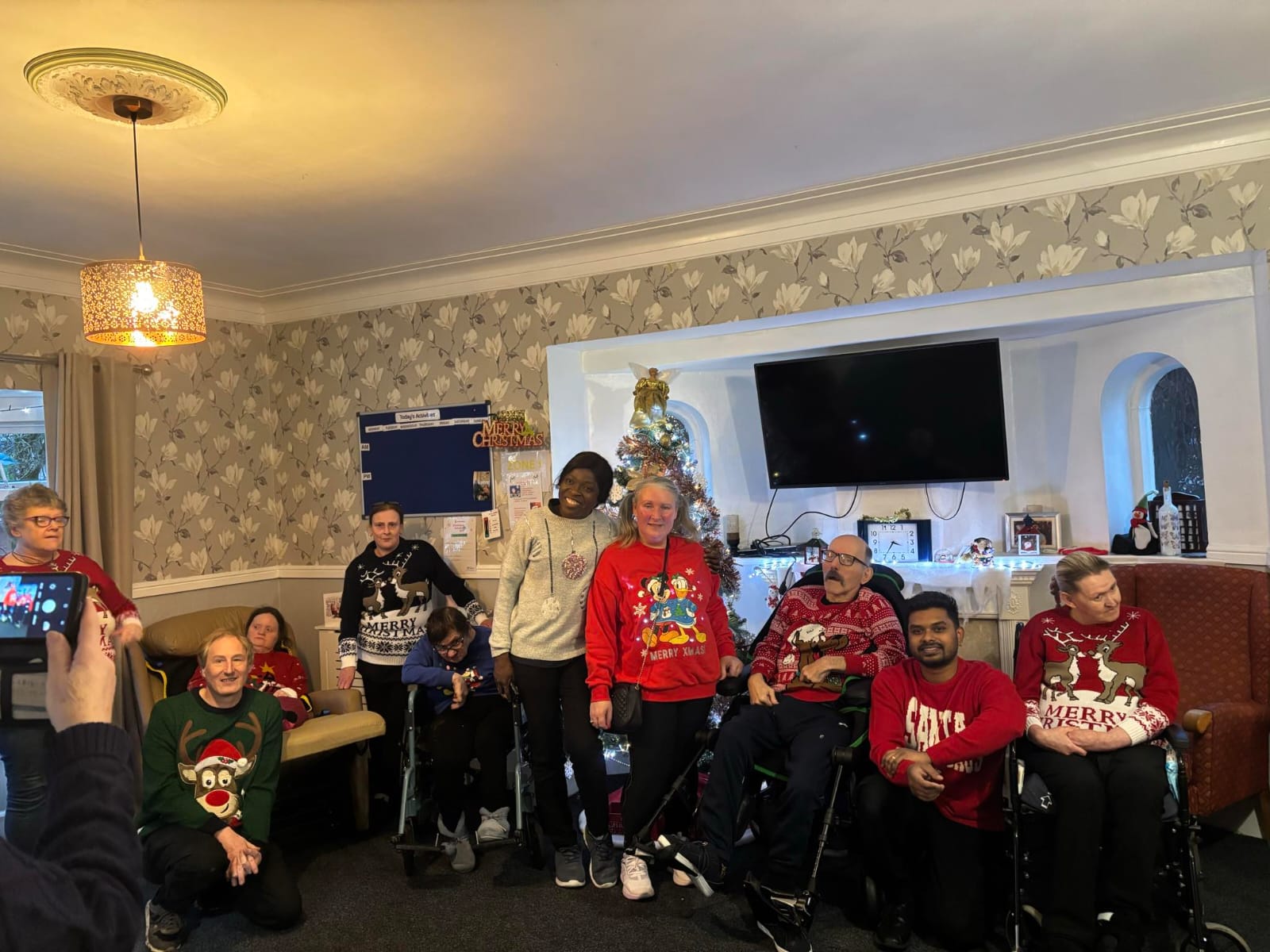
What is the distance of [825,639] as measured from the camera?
3203 millimetres

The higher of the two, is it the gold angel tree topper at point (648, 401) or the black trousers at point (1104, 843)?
the gold angel tree topper at point (648, 401)

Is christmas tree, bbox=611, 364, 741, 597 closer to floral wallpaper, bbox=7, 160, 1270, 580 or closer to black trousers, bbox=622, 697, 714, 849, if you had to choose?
floral wallpaper, bbox=7, 160, 1270, 580

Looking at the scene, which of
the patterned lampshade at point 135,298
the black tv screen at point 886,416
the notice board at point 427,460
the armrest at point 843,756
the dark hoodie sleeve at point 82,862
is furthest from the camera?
the black tv screen at point 886,416

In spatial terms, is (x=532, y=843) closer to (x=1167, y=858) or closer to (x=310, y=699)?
(x=310, y=699)

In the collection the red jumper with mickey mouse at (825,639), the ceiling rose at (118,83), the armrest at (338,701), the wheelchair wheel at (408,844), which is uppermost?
the ceiling rose at (118,83)

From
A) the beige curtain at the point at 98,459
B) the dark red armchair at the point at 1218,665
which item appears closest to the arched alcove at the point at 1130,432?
the dark red armchair at the point at 1218,665

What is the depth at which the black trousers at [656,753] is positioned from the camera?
3.09 meters

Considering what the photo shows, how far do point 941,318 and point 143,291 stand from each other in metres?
3.48

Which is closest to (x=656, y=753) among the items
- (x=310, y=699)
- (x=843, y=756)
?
(x=843, y=756)

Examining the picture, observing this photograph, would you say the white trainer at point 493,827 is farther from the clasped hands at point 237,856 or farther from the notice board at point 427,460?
the notice board at point 427,460

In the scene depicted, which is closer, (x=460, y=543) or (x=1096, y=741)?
(x=1096, y=741)

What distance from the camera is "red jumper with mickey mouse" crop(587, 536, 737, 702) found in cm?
311

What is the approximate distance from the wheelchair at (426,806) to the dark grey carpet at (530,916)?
9cm

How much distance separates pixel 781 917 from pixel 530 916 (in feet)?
2.86
